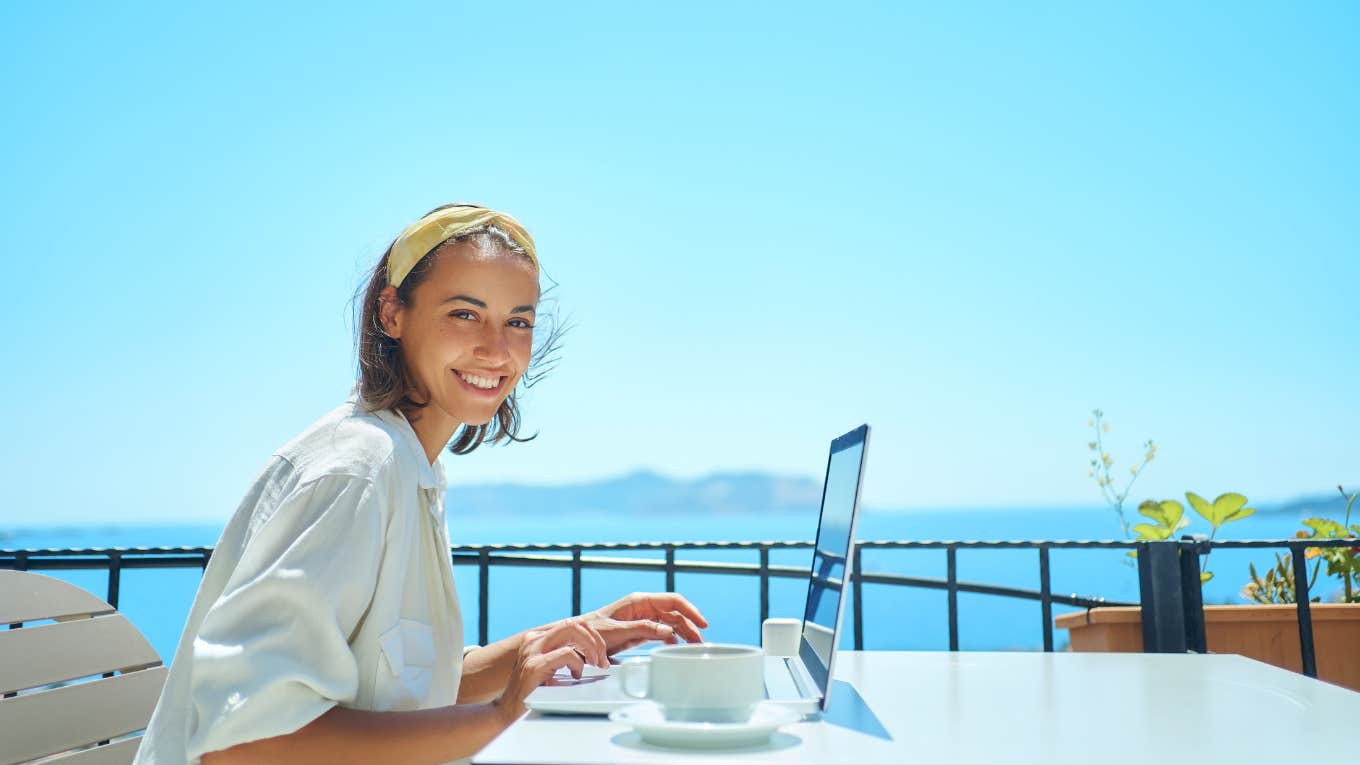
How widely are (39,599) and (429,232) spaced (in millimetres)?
860

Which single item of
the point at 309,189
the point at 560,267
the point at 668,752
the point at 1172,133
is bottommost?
the point at 668,752

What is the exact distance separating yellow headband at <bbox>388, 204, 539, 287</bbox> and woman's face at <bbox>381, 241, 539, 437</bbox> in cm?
2

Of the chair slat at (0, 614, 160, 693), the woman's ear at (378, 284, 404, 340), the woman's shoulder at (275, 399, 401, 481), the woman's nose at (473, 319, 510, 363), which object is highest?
the woman's ear at (378, 284, 404, 340)

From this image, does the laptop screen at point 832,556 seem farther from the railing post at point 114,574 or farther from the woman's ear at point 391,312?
the railing post at point 114,574

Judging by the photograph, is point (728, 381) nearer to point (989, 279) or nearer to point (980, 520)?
point (989, 279)

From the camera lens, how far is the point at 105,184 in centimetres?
2022

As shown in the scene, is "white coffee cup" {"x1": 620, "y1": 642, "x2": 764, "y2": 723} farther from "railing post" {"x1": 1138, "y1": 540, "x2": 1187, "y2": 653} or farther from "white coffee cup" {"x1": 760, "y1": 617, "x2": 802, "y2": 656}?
"railing post" {"x1": 1138, "y1": 540, "x2": 1187, "y2": 653}

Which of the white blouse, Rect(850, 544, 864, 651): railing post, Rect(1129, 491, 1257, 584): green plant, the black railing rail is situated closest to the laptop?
the white blouse

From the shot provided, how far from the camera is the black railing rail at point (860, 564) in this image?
241 centimetres

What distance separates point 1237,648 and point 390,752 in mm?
2693

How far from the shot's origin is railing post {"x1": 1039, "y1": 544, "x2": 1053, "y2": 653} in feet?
8.70

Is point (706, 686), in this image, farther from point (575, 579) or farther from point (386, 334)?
point (575, 579)

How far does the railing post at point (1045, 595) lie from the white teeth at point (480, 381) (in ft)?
6.09

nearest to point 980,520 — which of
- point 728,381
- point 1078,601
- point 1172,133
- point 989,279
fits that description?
point 728,381
